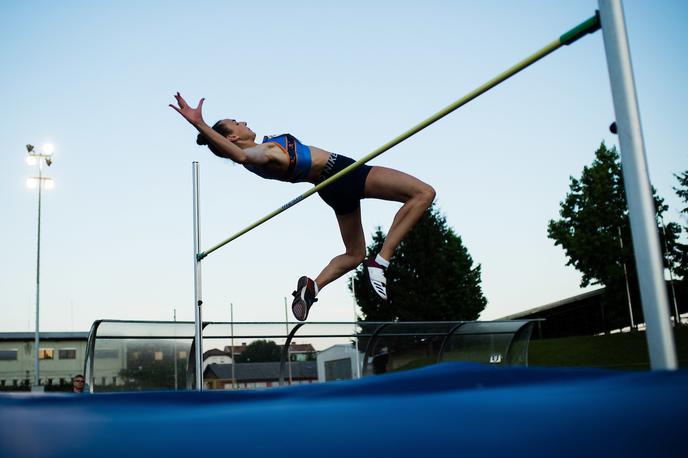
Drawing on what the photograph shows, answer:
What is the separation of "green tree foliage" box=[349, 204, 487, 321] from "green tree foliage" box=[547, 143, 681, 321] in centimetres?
428

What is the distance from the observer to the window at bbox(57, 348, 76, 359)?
31250 mm

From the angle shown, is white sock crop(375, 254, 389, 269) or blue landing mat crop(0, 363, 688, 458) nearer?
blue landing mat crop(0, 363, 688, 458)

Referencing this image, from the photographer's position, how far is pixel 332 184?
3887mm

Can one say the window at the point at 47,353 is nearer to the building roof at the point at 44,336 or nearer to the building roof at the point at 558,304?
the building roof at the point at 44,336

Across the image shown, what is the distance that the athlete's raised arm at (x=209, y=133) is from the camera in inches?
138

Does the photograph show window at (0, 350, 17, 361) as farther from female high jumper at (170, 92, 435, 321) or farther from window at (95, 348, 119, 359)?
female high jumper at (170, 92, 435, 321)

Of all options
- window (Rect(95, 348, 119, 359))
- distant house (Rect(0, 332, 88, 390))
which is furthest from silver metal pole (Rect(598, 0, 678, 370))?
distant house (Rect(0, 332, 88, 390))

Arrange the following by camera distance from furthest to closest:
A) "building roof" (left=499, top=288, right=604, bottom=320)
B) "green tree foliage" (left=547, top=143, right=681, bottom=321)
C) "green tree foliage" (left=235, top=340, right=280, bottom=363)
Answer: "building roof" (left=499, top=288, right=604, bottom=320), "green tree foliage" (left=547, top=143, right=681, bottom=321), "green tree foliage" (left=235, top=340, right=280, bottom=363)

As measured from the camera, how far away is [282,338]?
7.22 meters

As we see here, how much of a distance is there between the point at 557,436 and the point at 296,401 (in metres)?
0.49

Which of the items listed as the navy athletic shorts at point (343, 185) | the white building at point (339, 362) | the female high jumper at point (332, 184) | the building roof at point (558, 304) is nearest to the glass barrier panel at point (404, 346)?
the white building at point (339, 362)

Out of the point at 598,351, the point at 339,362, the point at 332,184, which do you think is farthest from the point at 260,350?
the point at 598,351

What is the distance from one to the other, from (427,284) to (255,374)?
17.8 metres

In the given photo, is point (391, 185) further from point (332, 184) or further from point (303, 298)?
point (303, 298)
